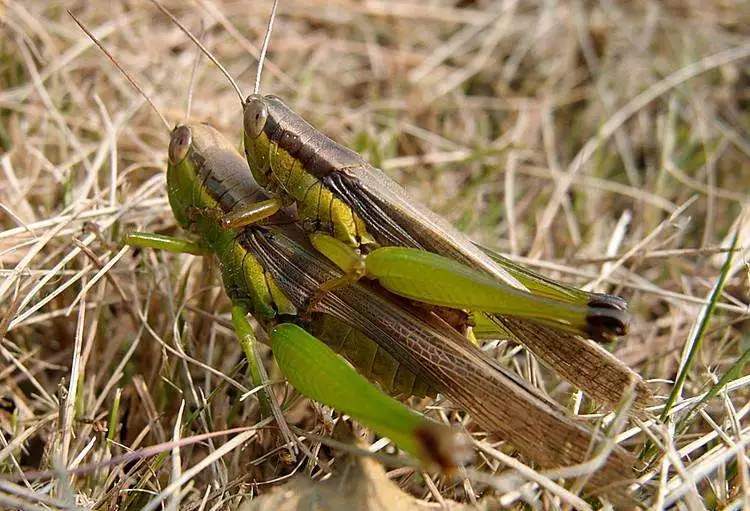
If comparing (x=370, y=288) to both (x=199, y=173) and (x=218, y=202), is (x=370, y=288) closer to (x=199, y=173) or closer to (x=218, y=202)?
(x=218, y=202)

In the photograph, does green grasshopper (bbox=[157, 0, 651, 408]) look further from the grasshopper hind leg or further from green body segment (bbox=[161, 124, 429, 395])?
green body segment (bbox=[161, 124, 429, 395])

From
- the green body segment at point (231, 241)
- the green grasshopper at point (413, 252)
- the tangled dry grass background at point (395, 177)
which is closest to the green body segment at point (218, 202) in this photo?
the green body segment at point (231, 241)

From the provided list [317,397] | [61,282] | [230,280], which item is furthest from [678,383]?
[61,282]

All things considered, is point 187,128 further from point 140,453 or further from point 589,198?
point 589,198

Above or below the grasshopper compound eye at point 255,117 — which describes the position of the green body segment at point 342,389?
below

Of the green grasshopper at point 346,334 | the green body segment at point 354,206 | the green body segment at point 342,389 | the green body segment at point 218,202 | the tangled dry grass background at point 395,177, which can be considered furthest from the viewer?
the green body segment at point 218,202

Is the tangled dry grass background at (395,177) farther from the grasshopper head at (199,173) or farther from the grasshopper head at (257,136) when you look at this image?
the grasshopper head at (257,136)

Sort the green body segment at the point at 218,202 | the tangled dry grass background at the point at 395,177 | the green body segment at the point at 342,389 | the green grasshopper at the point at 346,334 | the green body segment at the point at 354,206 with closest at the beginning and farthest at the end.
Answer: the green body segment at the point at 342,389, the green grasshopper at the point at 346,334, the green body segment at the point at 354,206, the tangled dry grass background at the point at 395,177, the green body segment at the point at 218,202
